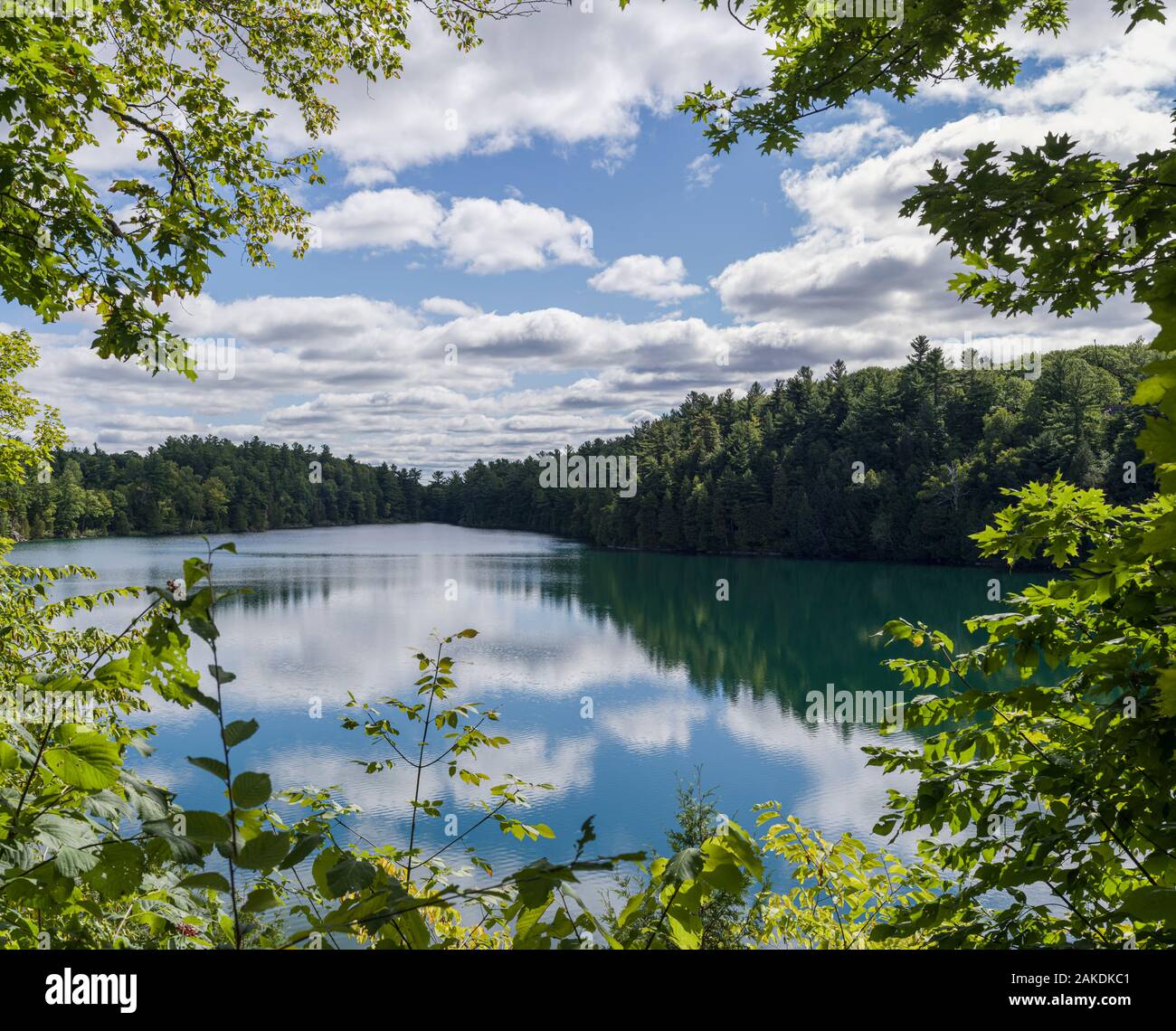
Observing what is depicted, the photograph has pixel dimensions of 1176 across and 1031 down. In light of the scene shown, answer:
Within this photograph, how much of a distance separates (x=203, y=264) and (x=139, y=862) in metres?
2.59

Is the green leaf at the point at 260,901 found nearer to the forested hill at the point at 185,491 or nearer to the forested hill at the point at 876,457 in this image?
the forested hill at the point at 876,457

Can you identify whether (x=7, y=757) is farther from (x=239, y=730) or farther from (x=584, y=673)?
(x=584, y=673)

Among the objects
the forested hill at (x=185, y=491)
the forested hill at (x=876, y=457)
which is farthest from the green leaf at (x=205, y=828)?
the forested hill at (x=185, y=491)

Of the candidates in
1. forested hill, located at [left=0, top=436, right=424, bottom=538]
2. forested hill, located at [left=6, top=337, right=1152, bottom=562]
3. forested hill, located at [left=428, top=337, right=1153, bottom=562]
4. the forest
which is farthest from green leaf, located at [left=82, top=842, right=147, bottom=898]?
forested hill, located at [left=0, top=436, right=424, bottom=538]

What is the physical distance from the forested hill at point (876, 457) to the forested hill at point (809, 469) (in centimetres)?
14

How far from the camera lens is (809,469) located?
6575 centimetres

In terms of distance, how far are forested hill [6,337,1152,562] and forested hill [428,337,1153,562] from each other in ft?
0.44

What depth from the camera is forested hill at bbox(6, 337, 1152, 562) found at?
50812 mm

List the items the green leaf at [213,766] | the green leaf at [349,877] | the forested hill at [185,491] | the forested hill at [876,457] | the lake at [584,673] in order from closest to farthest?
the green leaf at [213,766] < the green leaf at [349,877] < the lake at [584,673] < the forested hill at [876,457] < the forested hill at [185,491]

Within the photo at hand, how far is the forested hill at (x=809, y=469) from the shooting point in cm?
5081

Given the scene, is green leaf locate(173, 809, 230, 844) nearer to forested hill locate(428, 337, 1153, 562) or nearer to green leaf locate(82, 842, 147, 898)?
green leaf locate(82, 842, 147, 898)

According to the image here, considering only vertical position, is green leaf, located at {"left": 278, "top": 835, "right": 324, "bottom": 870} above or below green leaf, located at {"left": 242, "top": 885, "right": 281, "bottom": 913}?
above
